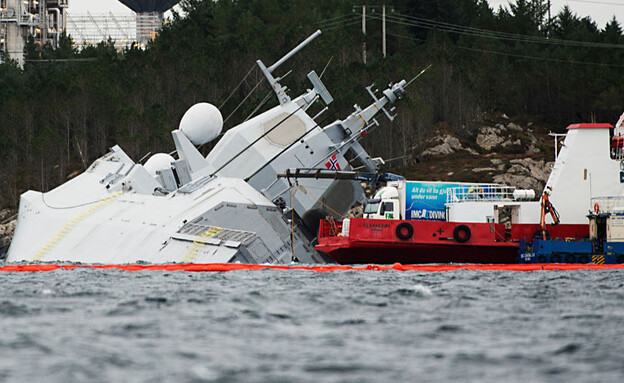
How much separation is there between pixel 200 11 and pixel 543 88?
4081 centimetres

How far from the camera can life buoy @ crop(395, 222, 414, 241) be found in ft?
129

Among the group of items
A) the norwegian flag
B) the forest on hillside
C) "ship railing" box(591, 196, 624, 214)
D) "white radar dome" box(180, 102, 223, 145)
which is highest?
the forest on hillside

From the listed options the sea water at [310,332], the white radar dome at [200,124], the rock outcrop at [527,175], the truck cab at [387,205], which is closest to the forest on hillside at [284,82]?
the rock outcrop at [527,175]

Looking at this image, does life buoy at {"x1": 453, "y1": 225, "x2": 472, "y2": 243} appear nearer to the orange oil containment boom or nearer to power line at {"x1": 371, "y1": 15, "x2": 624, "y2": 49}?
the orange oil containment boom

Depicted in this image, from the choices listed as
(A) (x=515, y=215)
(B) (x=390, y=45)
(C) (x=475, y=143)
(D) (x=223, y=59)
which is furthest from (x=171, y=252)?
(B) (x=390, y=45)

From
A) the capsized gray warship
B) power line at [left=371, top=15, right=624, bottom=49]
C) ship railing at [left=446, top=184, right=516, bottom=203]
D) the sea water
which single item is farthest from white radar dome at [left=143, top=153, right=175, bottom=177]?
power line at [left=371, top=15, right=624, bottom=49]

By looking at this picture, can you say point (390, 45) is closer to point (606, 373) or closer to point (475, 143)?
point (475, 143)

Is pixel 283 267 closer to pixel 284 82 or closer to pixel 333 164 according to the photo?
pixel 333 164

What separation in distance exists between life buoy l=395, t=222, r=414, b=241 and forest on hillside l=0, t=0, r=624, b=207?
32.9 m

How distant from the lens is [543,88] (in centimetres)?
8481

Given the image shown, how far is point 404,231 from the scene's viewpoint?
3941 cm

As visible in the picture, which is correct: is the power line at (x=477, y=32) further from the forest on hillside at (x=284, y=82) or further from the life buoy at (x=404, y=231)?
the life buoy at (x=404, y=231)

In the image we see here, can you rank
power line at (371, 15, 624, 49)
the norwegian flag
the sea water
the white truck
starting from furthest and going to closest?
power line at (371, 15, 624, 49)
the norwegian flag
the white truck
the sea water

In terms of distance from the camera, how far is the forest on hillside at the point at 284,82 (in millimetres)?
75625
